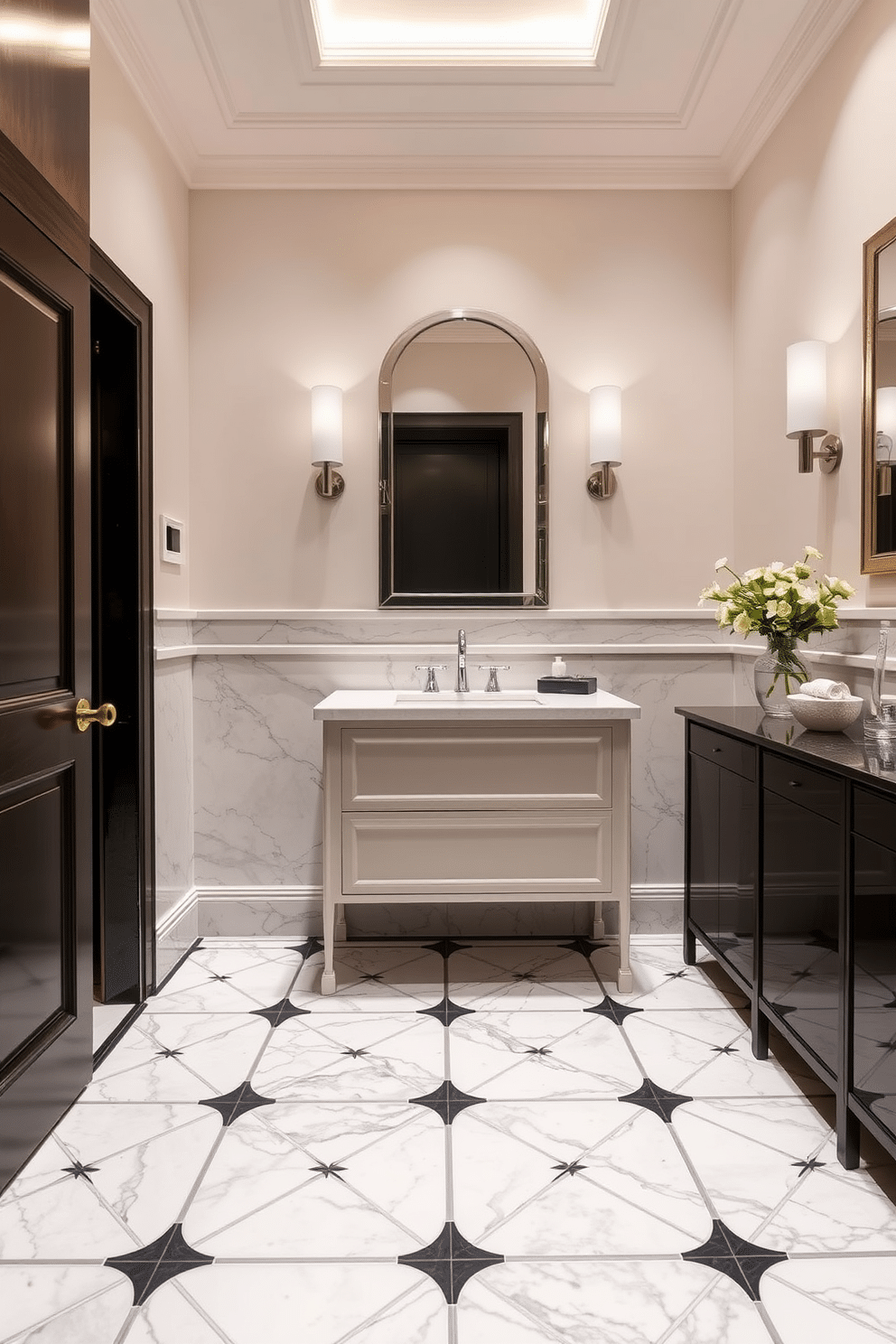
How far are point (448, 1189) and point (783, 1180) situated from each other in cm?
63

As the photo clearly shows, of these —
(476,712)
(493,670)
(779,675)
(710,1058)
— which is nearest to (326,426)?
(493,670)

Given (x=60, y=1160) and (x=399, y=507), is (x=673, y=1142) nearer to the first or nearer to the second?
(x=60, y=1160)

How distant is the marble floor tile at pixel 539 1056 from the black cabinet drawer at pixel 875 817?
873 millimetres

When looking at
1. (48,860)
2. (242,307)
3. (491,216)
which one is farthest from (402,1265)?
(491,216)

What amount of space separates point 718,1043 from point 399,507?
1.92 m

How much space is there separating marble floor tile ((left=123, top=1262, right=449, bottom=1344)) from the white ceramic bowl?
1.38 m

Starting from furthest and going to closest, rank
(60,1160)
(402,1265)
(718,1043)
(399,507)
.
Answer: (399,507)
(718,1043)
(60,1160)
(402,1265)

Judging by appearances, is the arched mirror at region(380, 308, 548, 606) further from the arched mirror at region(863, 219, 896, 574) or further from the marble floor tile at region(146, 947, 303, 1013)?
A: the marble floor tile at region(146, 947, 303, 1013)

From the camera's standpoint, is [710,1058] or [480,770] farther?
[480,770]

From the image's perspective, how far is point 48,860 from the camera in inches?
71.3

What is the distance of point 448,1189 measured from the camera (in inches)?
64.7

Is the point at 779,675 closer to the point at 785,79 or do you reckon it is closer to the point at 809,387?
the point at 809,387

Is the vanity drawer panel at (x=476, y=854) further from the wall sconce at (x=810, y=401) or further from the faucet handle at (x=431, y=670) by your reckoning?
the wall sconce at (x=810, y=401)

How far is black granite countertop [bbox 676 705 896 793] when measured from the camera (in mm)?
1569
